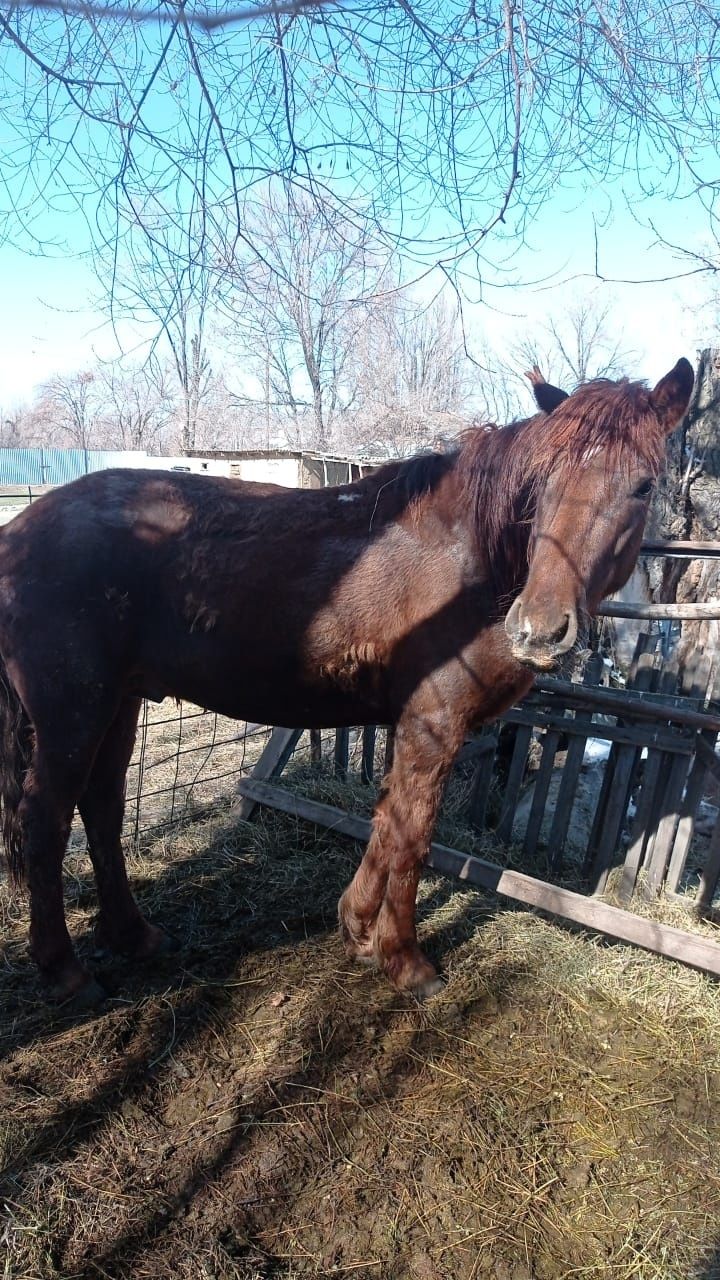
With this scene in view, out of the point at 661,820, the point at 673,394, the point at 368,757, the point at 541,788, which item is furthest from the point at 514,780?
the point at 673,394

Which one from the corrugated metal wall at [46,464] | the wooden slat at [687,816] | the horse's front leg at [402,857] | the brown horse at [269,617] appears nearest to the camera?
the brown horse at [269,617]

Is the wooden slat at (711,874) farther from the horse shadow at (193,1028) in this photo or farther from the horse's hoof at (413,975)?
the horse's hoof at (413,975)

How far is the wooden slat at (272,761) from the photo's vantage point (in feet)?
15.3

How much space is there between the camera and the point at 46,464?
31531 mm

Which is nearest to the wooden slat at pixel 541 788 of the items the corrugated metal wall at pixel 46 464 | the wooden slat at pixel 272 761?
the wooden slat at pixel 272 761

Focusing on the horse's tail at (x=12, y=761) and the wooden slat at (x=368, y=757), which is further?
the wooden slat at (x=368, y=757)

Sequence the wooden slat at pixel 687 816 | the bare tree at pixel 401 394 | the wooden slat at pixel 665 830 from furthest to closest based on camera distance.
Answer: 1. the bare tree at pixel 401 394
2. the wooden slat at pixel 665 830
3. the wooden slat at pixel 687 816

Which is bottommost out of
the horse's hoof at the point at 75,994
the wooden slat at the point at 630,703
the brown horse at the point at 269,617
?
the horse's hoof at the point at 75,994

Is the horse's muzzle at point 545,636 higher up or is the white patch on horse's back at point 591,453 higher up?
the white patch on horse's back at point 591,453

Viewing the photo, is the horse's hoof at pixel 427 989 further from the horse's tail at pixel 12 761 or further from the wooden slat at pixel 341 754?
the wooden slat at pixel 341 754

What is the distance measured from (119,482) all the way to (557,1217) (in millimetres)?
3145

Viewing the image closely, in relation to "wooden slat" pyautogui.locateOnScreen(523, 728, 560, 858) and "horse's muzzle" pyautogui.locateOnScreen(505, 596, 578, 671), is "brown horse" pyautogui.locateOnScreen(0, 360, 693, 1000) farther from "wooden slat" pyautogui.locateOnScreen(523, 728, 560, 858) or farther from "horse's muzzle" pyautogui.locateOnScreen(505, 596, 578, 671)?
"wooden slat" pyautogui.locateOnScreen(523, 728, 560, 858)

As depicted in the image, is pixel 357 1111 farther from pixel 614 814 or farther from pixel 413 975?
pixel 614 814

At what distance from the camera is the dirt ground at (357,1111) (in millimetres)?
2068
